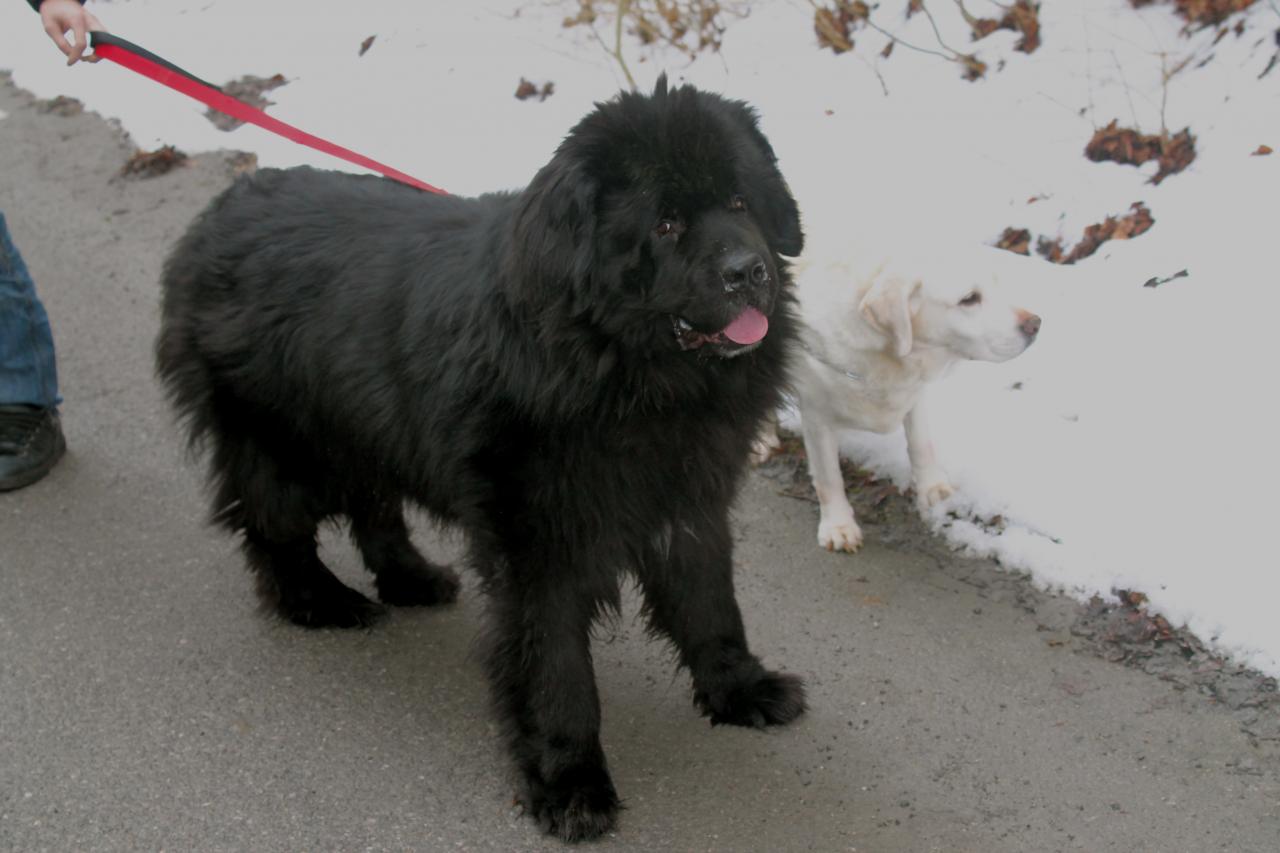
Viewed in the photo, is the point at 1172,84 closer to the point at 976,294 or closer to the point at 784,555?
the point at 976,294

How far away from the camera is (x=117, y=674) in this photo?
11.7 feet

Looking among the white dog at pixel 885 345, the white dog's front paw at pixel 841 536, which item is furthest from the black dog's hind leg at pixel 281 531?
the white dog's front paw at pixel 841 536

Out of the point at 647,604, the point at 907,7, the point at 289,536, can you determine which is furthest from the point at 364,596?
the point at 907,7

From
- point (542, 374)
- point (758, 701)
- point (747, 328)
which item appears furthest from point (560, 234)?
point (758, 701)

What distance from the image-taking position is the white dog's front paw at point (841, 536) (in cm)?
405

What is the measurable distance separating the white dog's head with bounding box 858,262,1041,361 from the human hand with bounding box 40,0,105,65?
2.34 m

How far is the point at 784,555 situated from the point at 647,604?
33.0 inches

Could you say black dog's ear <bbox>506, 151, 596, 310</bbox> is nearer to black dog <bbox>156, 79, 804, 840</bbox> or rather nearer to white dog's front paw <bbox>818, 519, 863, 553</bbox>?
black dog <bbox>156, 79, 804, 840</bbox>

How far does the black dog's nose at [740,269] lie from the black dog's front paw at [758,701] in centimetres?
118

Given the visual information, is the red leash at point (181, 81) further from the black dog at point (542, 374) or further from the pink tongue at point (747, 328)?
the pink tongue at point (747, 328)

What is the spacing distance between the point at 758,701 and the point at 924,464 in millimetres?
1198

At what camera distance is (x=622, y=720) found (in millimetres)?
3387

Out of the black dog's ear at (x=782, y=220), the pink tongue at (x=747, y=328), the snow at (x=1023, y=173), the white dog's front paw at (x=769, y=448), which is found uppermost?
the black dog's ear at (x=782, y=220)

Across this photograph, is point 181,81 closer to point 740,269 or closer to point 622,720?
point 740,269
